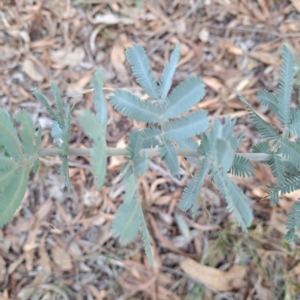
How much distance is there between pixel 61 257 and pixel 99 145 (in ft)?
4.49

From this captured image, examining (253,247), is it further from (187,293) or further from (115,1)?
(115,1)

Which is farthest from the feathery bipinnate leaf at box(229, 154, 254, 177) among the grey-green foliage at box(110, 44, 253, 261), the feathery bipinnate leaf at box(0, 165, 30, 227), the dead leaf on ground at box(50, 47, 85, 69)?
the dead leaf on ground at box(50, 47, 85, 69)

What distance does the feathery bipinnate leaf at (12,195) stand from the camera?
2.00 ft

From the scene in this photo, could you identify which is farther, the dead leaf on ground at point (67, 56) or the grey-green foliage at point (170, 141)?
the dead leaf on ground at point (67, 56)

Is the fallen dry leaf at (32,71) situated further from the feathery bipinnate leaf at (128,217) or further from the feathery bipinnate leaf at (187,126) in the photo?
the feathery bipinnate leaf at (128,217)

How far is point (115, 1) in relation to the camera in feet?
7.02

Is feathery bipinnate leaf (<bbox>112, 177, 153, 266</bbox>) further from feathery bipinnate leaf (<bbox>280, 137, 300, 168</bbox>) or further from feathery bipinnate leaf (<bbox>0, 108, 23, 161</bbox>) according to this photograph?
Answer: feathery bipinnate leaf (<bbox>280, 137, 300, 168</bbox>)

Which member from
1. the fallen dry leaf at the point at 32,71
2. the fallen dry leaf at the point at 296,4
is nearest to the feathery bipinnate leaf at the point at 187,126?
the fallen dry leaf at the point at 32,71

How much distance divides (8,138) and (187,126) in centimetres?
33

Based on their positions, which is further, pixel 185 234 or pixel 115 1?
pixel 115 1

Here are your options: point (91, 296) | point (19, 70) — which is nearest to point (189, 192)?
point (91, 296)

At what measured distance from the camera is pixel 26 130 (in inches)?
25.6

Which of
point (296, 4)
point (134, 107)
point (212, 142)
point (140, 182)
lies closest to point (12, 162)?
point (134, 107)

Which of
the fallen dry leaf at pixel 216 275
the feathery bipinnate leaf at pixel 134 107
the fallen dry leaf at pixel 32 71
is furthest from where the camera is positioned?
the fallen dry leaf at pixel 32 71
